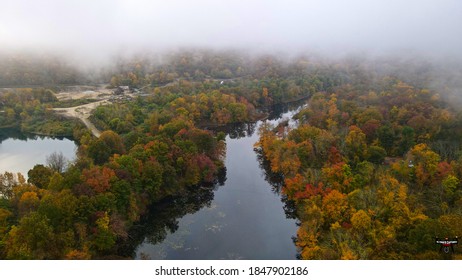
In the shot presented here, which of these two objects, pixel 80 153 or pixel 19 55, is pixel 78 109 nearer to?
pixel 80 153

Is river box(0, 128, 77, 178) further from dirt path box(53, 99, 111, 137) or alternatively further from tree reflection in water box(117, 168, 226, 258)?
tree reflection in water box(117, 168, 226, 258)

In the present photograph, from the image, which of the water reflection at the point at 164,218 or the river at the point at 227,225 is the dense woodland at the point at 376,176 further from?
the water reflection at the point at 164,218

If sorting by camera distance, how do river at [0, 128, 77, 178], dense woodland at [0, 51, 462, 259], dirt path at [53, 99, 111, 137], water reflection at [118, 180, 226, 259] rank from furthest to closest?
dirt path at [53, 99, 111, 137], river at [0, 128, 77, 178], water reflection at [118, 180, 226, 259], dense woodland at [0, 51, 462, 259]

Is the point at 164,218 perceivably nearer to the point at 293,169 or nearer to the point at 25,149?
the point at 293,169

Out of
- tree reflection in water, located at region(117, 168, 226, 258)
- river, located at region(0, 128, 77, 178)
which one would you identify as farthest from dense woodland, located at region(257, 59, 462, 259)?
river, located at region(0, 128, 77, 178)

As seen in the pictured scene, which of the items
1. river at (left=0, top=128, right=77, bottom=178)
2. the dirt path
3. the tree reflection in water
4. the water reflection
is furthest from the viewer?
the dirt path

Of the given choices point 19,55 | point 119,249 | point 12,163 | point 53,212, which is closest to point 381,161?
point 119,249

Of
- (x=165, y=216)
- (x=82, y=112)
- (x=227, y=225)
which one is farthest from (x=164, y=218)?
(x=82, y=112)

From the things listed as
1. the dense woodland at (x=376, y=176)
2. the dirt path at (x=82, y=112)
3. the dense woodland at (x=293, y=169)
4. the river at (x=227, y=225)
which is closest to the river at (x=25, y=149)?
the dense woodland at (x=293, y=169)
